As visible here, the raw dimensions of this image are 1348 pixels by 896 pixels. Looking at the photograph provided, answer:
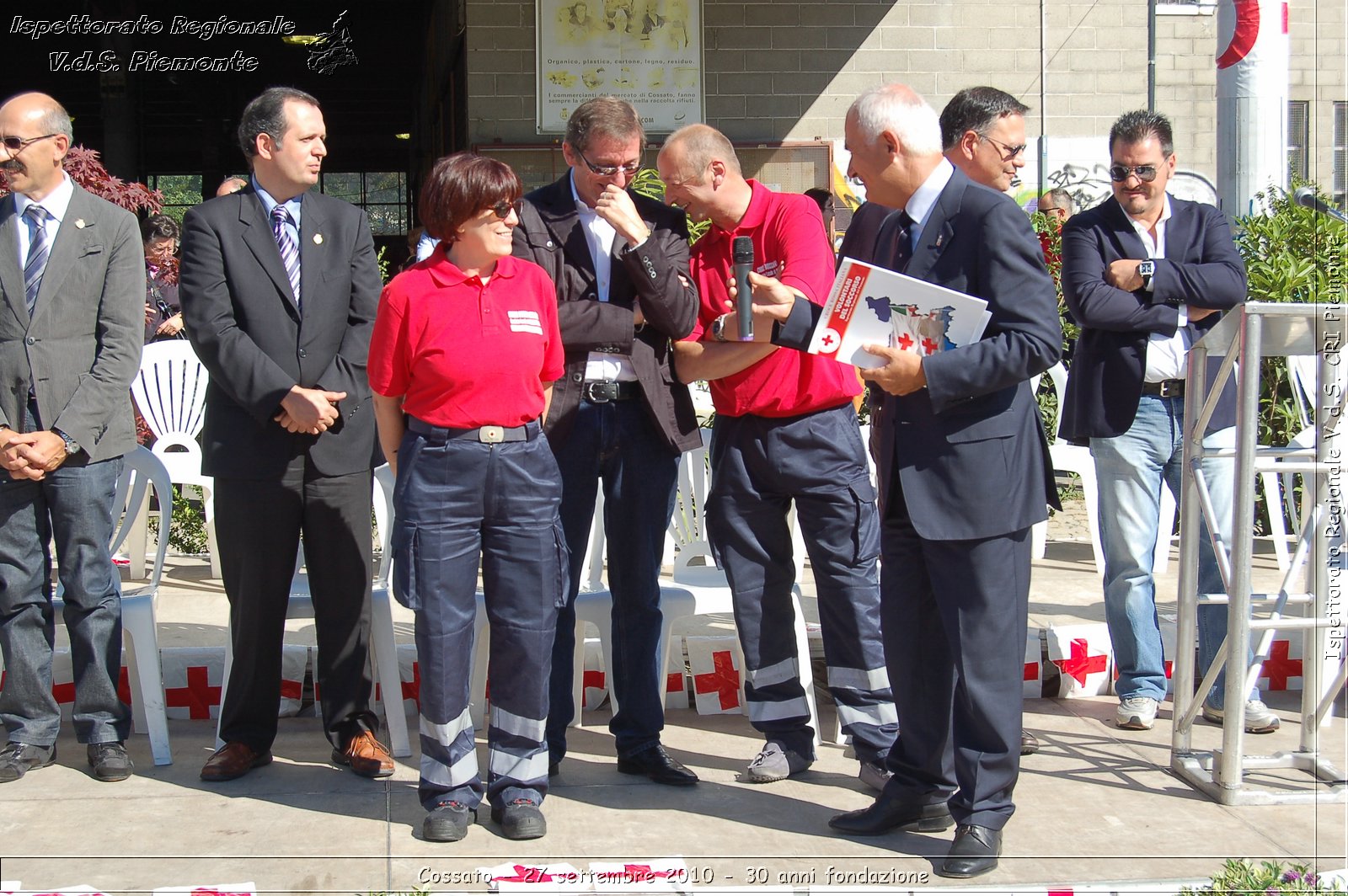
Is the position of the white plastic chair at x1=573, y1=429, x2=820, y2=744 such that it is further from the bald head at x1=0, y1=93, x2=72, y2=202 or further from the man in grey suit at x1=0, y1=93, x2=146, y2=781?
the bald head at x1=0, y1=93, x2=72, y2=202

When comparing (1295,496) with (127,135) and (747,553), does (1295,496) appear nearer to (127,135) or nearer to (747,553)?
(747,553)

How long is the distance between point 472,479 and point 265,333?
960mm

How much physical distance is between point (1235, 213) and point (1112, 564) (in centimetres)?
359

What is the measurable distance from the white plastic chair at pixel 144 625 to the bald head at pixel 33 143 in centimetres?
89

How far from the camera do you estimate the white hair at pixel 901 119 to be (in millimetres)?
3383

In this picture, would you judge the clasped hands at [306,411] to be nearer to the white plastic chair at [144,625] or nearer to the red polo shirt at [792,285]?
the white plastic chair at [144,625]

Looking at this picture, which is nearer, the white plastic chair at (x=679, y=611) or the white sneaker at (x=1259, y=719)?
the white plastic chair at (x=679, y=611)

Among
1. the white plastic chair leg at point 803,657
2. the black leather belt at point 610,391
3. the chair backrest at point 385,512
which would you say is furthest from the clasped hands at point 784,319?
the chair backrest at point 385,512

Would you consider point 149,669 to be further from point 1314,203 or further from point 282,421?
point 1314,203

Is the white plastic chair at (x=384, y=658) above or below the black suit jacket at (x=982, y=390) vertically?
below

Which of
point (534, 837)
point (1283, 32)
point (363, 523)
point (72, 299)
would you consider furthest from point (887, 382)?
point (1283, 32)

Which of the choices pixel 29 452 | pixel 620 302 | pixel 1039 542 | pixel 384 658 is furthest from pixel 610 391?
pixel 1039 542

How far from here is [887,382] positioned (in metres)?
3.35

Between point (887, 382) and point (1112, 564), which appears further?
point (1112, 564)
